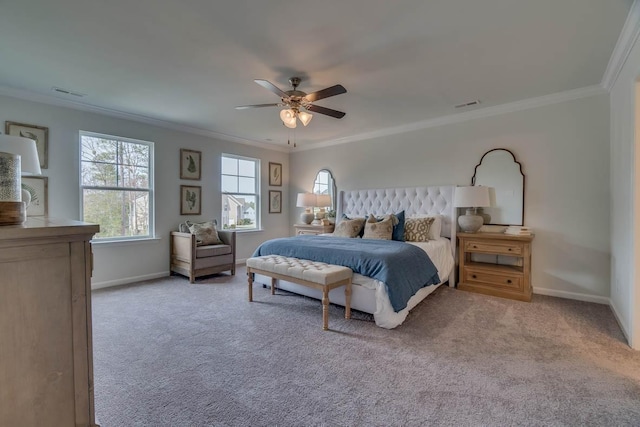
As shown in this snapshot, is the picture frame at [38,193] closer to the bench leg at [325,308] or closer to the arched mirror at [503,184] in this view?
the bench leg at [325,308]

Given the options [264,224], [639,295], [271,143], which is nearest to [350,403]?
[639,295]

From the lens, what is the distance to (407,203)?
4914mm

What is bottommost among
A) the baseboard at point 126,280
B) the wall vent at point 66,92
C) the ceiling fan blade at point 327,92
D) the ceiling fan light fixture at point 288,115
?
the baseboard at point 126,280

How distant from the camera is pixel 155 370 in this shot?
214cm

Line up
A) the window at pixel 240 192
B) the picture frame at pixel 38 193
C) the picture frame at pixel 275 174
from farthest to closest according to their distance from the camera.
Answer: the picture frame at pixel 275 174
the window at pixel 240 192
the picture frame at pixel 38 193

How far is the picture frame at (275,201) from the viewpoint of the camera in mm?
6469

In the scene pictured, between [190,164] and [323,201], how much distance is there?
8.09ft

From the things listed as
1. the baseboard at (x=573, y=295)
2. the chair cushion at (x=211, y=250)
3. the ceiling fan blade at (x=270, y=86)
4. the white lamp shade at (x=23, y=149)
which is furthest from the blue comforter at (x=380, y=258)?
the white lamp shade at (x=23, y=149)

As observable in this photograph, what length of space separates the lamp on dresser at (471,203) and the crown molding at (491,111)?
109 cm

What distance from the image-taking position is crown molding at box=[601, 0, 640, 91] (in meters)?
2.12

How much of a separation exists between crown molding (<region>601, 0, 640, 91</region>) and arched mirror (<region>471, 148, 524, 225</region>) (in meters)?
1.21

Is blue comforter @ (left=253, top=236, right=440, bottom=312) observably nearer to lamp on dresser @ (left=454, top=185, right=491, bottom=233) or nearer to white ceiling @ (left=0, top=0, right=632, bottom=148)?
lamp on dresser @ (left=454, top=185, right=491, bottom=233)

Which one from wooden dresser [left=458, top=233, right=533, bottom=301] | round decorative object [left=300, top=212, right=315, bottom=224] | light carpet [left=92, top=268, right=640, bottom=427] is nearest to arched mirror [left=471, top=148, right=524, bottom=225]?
wooden dresser [left=458, top=233, right=533, bottom=301]

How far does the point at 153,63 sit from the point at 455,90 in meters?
3.26
